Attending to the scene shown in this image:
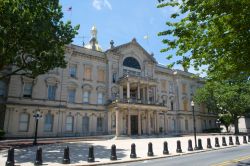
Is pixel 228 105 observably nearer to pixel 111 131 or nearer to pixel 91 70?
pixel 111 131

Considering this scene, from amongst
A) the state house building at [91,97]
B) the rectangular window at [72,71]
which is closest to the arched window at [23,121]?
the state house building at [91,97]

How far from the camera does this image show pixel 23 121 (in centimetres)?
2728

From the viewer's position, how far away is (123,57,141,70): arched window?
128ft

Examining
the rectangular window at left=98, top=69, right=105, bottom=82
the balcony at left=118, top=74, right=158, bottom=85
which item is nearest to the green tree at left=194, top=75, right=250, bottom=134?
the balcony at left=118, top=74, right=158, bottom=85

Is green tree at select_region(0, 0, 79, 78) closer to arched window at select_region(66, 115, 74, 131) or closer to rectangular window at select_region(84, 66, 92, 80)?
arched window at select_region(66, 115, 74, 131)

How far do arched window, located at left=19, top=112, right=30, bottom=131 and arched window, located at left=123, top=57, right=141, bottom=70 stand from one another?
1867 cm

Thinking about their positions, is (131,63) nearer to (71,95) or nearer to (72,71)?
(72,71)

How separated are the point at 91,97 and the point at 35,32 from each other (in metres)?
17.9

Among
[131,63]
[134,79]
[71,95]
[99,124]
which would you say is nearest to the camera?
[71,95]

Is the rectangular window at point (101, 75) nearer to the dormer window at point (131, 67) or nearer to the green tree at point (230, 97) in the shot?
the dormer window at point (131, 67)

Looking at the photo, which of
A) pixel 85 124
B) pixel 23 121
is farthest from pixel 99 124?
pixel 23 121

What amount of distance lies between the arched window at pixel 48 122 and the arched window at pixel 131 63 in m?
16.0

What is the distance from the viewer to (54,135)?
29.2 m

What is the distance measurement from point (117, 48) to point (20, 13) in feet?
72.7
